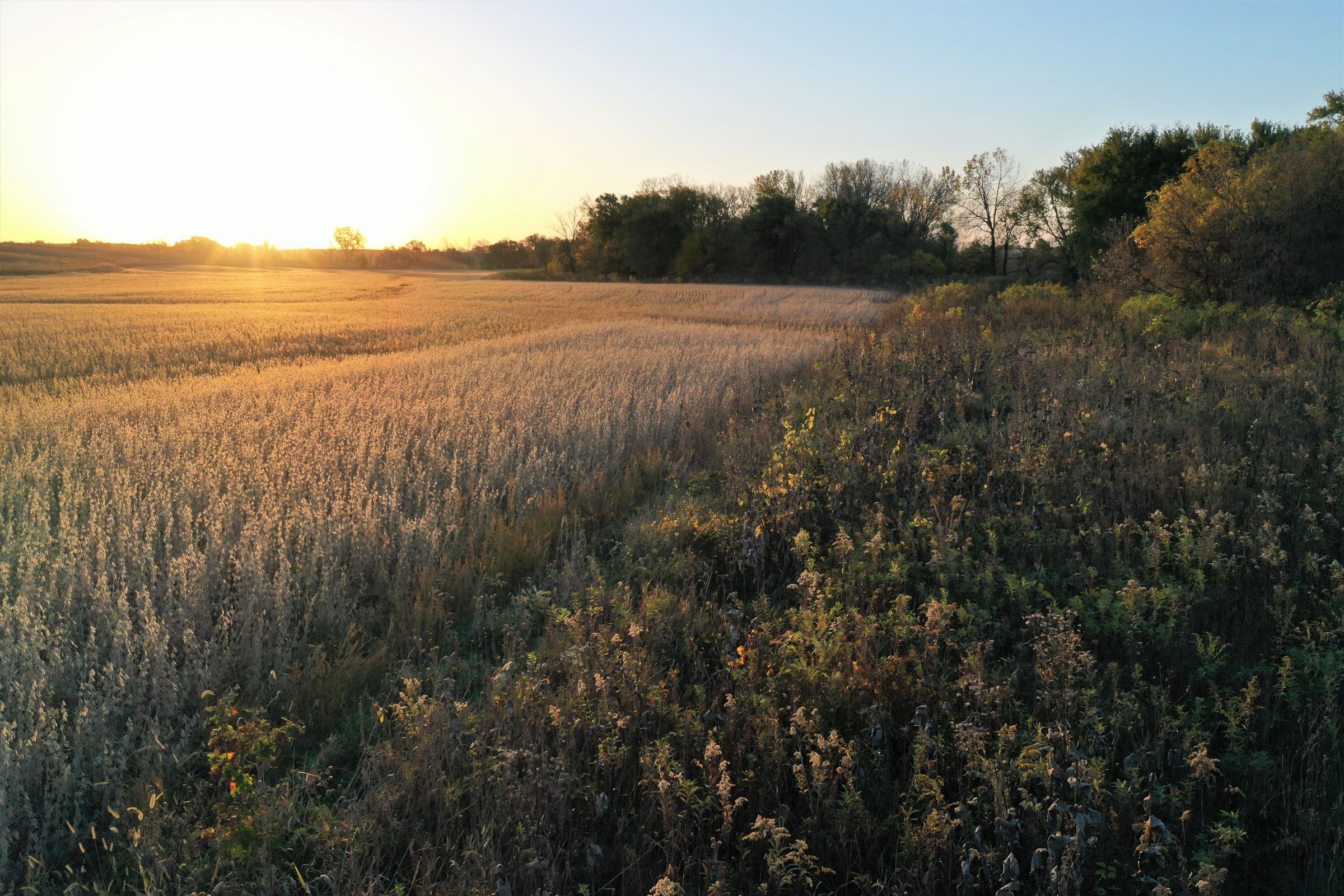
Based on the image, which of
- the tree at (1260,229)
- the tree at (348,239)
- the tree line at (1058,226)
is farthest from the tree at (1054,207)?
the tree at (348,239)

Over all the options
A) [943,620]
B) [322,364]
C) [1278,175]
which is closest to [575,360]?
[322,364]

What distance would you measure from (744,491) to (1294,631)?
144 inches

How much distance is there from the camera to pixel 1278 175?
43.3ft

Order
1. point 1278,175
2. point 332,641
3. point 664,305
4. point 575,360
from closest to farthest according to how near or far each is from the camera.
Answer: point 332,641, point 1278,175, point 575,360, point 664,305

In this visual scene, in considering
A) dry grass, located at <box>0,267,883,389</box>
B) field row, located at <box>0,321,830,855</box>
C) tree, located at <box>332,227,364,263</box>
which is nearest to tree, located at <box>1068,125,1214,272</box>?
dry grass, located at <box>0,267,883,389</box>

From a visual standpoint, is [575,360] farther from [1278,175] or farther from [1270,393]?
[1278,175]

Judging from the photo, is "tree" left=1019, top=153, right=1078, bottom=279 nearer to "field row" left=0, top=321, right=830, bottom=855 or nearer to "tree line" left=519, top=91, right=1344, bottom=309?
"tree line" left=519, top=91, right=1344, bottom=309

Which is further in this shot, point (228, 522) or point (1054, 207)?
point (1054, 207)

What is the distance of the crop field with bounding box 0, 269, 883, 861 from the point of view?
3338 millimetres

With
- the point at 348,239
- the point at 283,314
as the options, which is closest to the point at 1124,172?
the point at 283,314

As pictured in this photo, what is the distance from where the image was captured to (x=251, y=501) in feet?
18.6

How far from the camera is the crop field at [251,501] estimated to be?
334 centimetres

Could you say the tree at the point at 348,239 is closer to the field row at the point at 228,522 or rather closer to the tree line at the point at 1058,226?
the tree line at the point at 1058,226

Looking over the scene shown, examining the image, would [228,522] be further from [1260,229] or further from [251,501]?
[1260,229]
